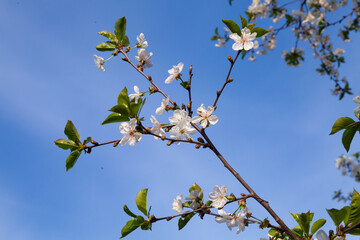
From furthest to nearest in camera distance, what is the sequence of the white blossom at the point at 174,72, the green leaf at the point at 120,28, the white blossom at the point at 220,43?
the white blossom at the point at 220,43 → the green leaf at the point at 120,28 → the white blossom at the point at 174,72

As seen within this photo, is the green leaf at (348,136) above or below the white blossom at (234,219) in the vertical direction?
above

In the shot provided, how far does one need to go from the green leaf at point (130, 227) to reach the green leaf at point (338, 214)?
41.2 inches

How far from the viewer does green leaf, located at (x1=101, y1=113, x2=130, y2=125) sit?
5.02 feet

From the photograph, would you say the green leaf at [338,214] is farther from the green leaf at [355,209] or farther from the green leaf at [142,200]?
the green leaf at [142,200]

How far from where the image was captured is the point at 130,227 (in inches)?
64.1

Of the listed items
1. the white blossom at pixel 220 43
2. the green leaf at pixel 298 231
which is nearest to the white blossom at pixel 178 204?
the green leaf at pixel 298 231

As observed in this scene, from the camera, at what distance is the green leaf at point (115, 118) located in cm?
153

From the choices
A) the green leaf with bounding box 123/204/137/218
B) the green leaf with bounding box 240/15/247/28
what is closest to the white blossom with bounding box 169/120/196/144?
the green leaf with bounding box 123/204/137/218

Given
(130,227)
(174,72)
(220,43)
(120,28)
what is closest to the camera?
(130,227)

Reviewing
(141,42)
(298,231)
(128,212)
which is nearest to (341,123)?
(298,231)

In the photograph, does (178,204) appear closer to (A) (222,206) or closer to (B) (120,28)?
(A) (222,206)

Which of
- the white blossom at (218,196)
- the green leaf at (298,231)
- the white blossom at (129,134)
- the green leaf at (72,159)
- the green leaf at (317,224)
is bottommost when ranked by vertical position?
the green leaf at (317,224)

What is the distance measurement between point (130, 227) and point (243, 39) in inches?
52.1

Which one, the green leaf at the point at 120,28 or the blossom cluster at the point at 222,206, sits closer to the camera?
the blossom cluster at the point at 222,206
